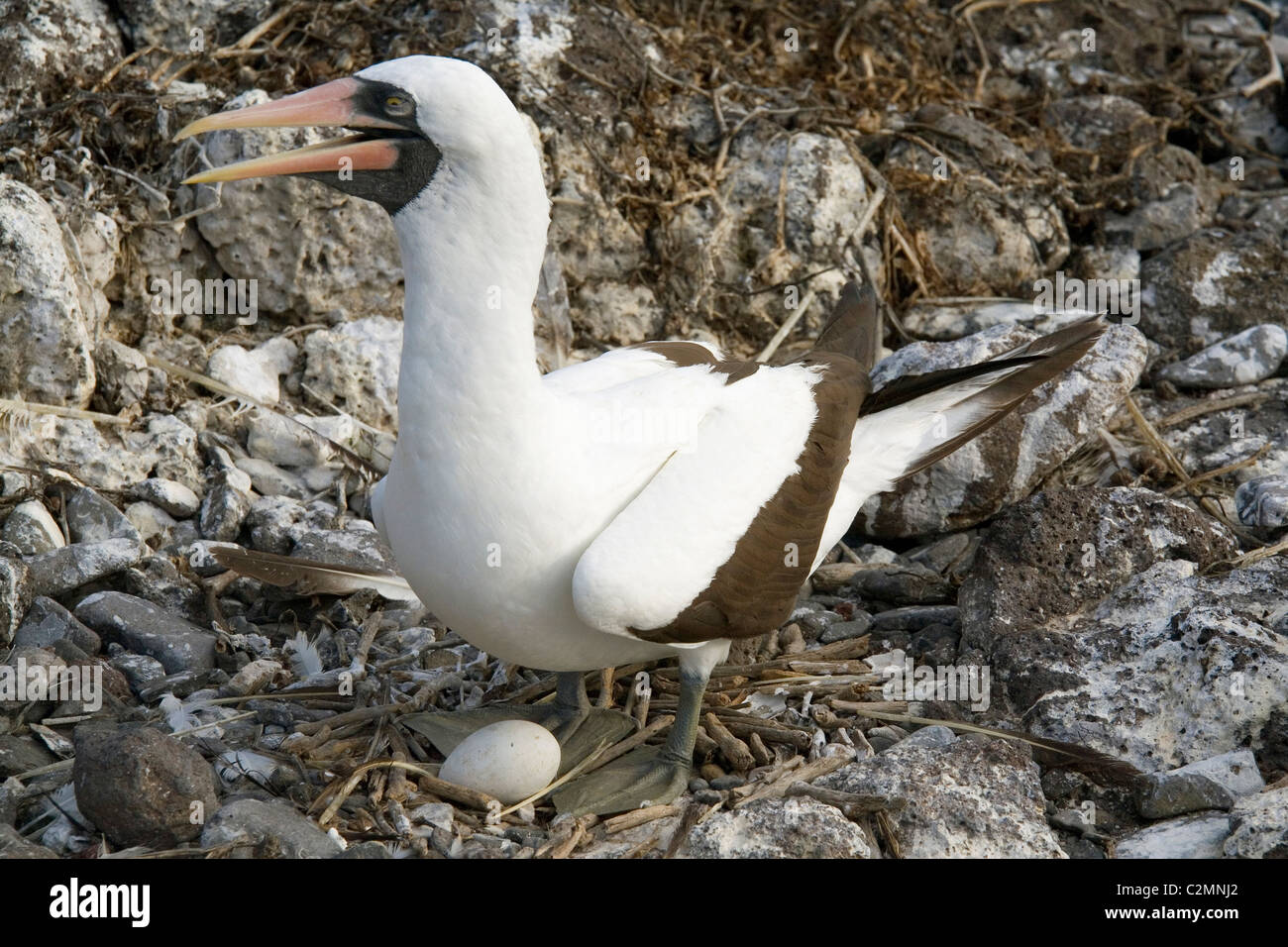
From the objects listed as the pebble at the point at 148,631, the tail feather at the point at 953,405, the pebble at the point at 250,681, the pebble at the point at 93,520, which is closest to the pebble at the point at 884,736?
the tail feather at the point at 953,405

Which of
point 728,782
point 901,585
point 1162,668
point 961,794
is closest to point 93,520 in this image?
point 728,782

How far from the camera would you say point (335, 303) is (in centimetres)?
597

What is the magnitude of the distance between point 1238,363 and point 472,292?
403 cm

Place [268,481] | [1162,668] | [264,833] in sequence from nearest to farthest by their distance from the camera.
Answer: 1. [264,833]
2. [1162,668]
3. [268,481]

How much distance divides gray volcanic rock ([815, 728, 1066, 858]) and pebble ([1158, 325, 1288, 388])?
288cm

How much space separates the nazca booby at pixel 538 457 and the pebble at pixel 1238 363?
215 centimetres

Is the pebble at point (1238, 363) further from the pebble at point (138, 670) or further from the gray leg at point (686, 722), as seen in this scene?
the pebble at point (138, 670)

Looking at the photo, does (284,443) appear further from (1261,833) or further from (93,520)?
(1261,833)

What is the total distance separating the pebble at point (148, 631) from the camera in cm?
439

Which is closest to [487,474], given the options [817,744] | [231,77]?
[817,744]

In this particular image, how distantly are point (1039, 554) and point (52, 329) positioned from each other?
3726 mm

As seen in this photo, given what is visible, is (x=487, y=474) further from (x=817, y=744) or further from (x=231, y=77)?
(x=231, y=77)

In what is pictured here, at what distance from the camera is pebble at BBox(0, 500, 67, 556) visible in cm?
473

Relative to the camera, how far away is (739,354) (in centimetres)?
647
